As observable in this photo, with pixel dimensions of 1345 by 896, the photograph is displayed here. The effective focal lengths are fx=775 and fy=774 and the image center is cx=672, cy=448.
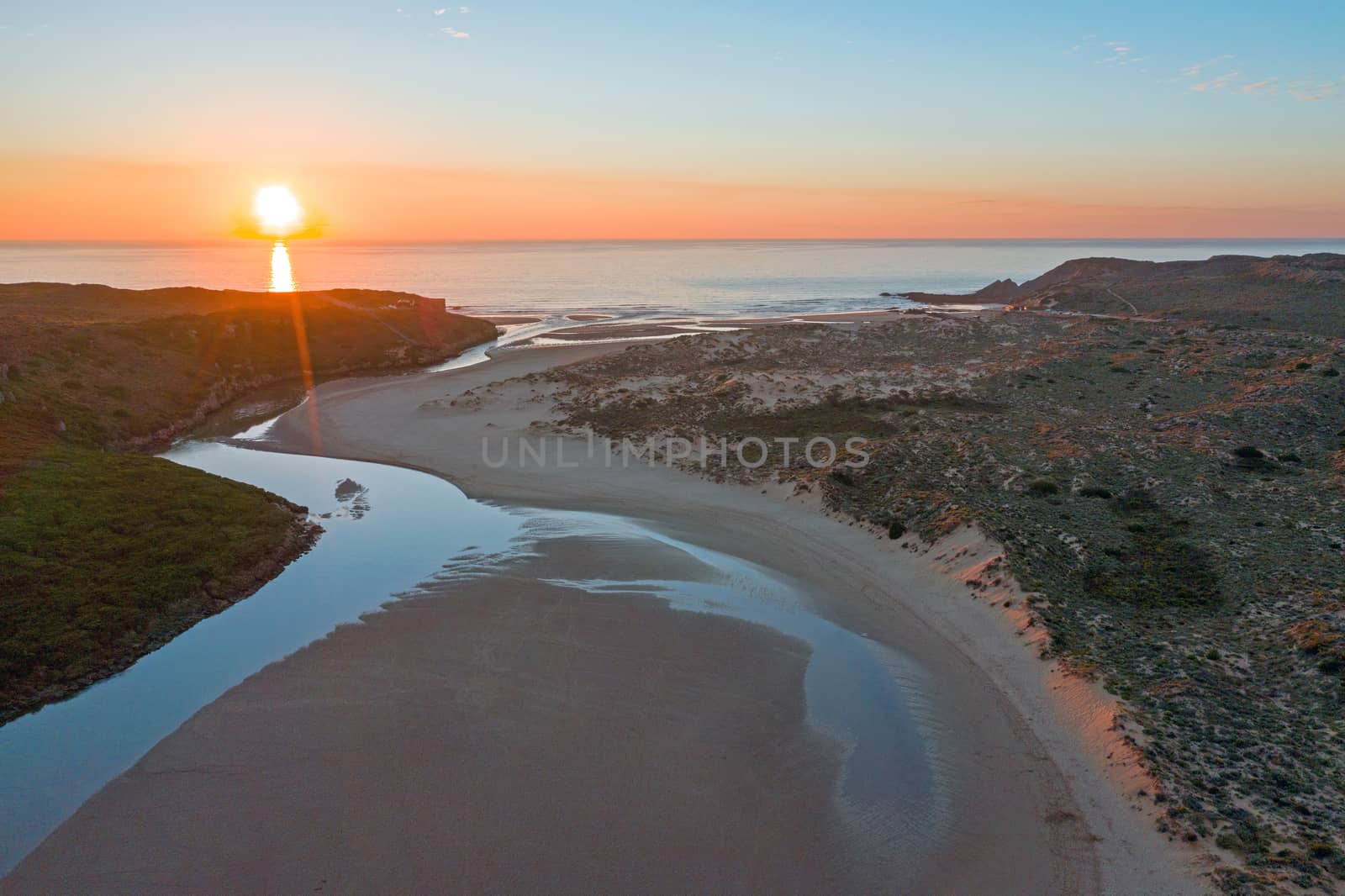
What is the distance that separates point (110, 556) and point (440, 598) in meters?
11.0

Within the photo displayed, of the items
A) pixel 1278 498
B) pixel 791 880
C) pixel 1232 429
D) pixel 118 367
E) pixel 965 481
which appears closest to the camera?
pixel 791 880

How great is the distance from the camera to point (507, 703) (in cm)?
1828

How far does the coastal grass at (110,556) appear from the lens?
20.5 metres

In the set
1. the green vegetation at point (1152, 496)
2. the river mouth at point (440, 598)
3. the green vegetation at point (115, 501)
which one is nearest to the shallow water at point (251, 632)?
the river mouth at point (440, 598)

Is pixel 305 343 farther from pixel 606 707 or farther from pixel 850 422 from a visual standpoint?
pixel 606 707

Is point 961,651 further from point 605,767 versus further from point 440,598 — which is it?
point 440,598

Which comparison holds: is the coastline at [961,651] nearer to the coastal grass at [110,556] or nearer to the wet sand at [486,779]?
the wet sand at [486,779]

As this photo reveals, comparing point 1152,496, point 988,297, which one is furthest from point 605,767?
point 988,297

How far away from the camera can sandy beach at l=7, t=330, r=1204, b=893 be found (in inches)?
535

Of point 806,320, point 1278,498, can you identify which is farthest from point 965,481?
point 806,320

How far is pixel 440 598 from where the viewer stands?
78.7 ft

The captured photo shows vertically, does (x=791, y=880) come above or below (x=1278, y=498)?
below

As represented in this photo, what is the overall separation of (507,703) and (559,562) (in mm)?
8545

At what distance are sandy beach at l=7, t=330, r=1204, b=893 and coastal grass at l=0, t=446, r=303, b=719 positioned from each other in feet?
17.6
